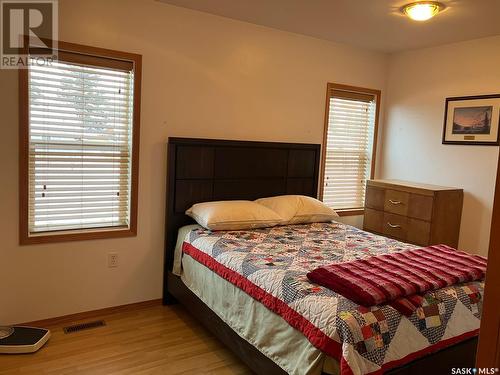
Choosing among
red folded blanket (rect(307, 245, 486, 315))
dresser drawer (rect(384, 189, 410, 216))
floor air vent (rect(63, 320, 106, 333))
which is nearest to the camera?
red folded blanket (rect(307, 245, 486, 315))

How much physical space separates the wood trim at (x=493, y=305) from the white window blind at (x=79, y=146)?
2.77 metres

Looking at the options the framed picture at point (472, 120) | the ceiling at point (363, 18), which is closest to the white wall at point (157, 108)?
the ceiling at point (363, 18)

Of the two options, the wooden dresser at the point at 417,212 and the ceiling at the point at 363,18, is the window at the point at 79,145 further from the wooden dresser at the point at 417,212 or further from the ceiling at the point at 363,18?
the wooden dresser at the point at 417,212

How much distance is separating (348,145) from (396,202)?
0.87 m

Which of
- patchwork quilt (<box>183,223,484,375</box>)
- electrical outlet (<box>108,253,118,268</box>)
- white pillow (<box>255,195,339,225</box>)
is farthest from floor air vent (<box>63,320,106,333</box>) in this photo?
white pillow (<box>255,195,339,225</box>)

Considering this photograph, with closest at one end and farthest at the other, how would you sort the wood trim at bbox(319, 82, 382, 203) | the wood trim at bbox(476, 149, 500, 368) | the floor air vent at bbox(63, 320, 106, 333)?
the wood trim at bbox(476, 149, 500, 368) → the floor air vent at bbox(63, 320, 106, 333) → the wood trim at bbox(319, 82, 382, 203)

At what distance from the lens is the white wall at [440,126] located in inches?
142

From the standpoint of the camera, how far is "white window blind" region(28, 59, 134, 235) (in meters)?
2.79

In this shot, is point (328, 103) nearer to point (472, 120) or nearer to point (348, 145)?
point (348, 145)

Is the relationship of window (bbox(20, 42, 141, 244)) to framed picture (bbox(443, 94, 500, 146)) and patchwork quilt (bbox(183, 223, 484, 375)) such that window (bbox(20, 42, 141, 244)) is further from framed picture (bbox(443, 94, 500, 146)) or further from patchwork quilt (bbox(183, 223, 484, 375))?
framed picture (bbox(443, 94, 500, 146))

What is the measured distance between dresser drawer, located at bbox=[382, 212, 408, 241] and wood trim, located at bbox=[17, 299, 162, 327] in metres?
2.24

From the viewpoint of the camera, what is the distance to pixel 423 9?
2.83m

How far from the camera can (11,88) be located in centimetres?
263

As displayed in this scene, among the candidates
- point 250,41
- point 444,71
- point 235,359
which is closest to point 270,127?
point 250,41
